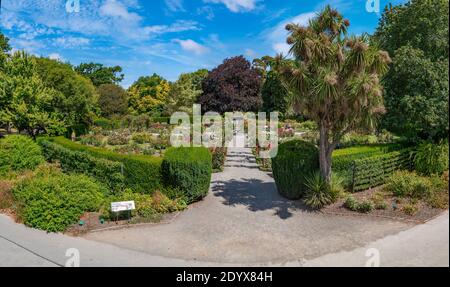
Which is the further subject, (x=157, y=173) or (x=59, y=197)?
(x=157, y=173)

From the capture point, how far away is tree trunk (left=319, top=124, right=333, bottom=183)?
9.70 m

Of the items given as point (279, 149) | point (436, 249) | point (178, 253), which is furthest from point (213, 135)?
point (436, 249)

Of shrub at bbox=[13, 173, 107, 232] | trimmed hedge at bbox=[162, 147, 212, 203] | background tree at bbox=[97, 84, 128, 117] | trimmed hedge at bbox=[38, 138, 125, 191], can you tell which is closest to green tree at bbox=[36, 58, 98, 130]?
trimmed hedge at bbox=[38, 138, 125, 191]

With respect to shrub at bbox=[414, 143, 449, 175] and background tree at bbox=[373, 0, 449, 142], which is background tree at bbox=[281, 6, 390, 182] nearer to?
background tree at bbox=[373, 0, 449, 142]

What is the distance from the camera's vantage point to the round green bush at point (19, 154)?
13.3 metres

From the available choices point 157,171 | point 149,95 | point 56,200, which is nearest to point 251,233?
point 157,171

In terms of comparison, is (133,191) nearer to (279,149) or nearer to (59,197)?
(59,197)

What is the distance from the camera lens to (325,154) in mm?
9836

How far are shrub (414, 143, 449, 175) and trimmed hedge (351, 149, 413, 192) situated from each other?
48cm

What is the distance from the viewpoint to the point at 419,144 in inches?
491

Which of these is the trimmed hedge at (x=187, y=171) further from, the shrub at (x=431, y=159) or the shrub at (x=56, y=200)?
the shrub at (x=431, y=159)

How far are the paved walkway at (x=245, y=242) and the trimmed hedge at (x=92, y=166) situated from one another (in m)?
2.79

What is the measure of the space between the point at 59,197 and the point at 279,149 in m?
7.23

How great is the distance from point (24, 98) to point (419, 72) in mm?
19547
